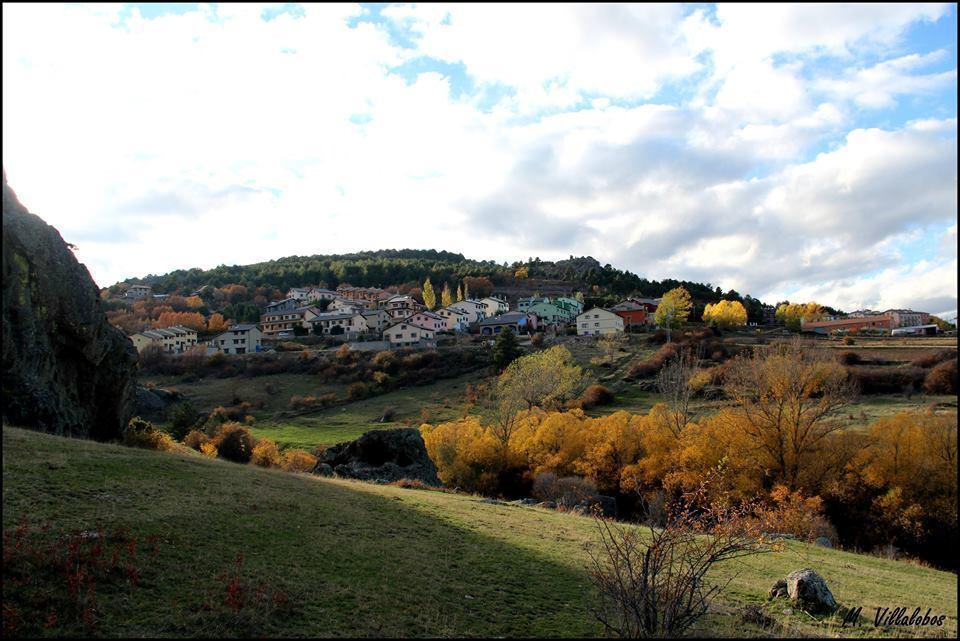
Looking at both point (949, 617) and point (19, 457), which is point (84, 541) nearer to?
point (19, 457)

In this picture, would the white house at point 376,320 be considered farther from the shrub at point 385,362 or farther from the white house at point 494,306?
the shrub at point 385,362

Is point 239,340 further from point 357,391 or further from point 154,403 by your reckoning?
point 154,403

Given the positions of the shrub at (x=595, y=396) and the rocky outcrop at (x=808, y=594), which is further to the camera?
the shrub at (x=595, y=396)

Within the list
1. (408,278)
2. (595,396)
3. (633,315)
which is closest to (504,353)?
(595,396)

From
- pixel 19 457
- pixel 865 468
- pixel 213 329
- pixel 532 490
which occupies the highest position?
pixel 213 329

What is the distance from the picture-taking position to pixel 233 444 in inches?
1523

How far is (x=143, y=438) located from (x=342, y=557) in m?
17.9

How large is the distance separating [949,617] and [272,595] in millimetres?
14378

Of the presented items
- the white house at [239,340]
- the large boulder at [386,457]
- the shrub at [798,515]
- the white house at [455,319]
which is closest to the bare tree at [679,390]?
the shrub at [798,515]

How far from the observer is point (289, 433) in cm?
5728

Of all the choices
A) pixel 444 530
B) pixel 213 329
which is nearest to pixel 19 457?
pixel 444 530

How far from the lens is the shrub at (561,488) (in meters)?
34.8
